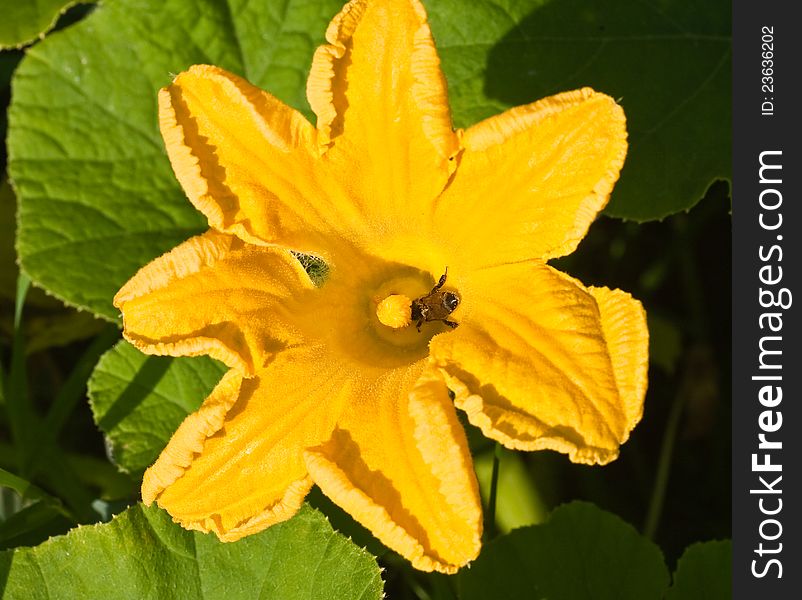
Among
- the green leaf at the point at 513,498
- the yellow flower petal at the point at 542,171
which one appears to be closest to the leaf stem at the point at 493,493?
the green leaf at the point at 513,498

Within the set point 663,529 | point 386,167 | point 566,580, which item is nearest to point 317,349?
point 386,167

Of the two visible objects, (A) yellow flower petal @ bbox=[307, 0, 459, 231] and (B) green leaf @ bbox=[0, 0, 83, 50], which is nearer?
(A) yellow flower petal @ bbox=[307, 0, 459, 231]

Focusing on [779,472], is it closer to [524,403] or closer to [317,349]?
[524,403]

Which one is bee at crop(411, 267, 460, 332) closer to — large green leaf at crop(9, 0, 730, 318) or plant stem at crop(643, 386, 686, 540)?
large green leaf at crop(9, 0, 730, 318)

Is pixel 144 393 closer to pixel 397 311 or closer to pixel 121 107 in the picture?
pixel 121 107

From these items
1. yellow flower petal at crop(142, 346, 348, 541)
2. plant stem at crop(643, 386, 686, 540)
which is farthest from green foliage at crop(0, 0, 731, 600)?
yellow flower petal at crop(142, 346, 348, 541)

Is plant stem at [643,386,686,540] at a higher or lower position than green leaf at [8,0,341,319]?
lower

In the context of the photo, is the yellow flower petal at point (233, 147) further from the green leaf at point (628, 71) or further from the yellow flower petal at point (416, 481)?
the green leaf at point (628, 71)

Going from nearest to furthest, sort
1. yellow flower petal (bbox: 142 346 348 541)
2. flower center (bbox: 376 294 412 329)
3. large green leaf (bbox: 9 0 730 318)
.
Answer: yellow flower petal (bbox: 142 346 348 541), flower center (bbox: 376 294 412 329), large green leaf (bbox: 9 0 730 318)
